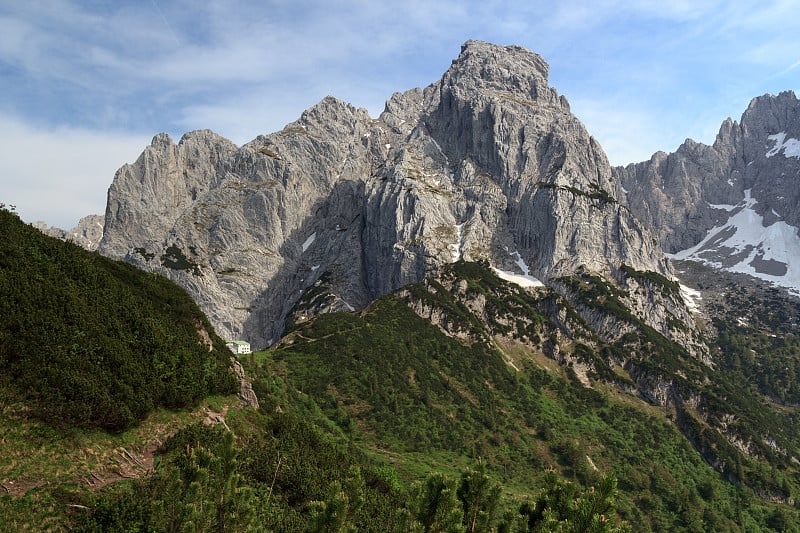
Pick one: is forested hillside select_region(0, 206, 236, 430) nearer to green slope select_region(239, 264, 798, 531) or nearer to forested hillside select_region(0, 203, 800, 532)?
forested hillside select_region(0, 203, 800, 532)

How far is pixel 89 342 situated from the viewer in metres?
36.8

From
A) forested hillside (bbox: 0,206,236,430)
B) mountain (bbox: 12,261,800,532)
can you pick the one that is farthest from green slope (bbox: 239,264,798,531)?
forested hillside (bbox: 0,206,236,430)

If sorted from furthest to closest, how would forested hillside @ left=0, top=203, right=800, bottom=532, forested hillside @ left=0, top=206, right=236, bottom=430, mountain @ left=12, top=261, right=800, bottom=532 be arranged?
forested hillside @ left=0, top=206, right=236, bottom=430 < forested hillside @ left=0, top=203, right=800, bottom=532 < mountain @ left=12, top=261, right=800, bottom=532

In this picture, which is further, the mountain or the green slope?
the green slope

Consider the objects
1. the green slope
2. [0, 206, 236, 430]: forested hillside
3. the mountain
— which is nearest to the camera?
the mountain

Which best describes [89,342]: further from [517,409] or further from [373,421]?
[517,409]

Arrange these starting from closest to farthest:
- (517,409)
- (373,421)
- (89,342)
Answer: (89,342)
(373,421)
(517,409)

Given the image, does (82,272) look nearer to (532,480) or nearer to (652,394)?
(532,480)

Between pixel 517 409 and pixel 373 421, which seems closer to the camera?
pixel 373 421

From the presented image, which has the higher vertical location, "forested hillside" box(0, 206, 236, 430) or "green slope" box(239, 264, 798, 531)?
"forested hillside" box(0, 206, 236, 430)

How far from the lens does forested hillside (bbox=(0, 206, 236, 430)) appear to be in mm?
31922

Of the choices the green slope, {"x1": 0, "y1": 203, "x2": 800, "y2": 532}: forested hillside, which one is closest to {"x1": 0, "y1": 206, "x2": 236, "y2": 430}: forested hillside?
{"x1": 0, "y1": 203, "x2": 800, "y2": 532}: forested hillside

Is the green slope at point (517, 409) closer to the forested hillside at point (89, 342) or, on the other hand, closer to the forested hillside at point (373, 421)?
the forested hillside at point (373, 421)

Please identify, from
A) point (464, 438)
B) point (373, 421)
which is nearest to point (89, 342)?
point (373, 421)
